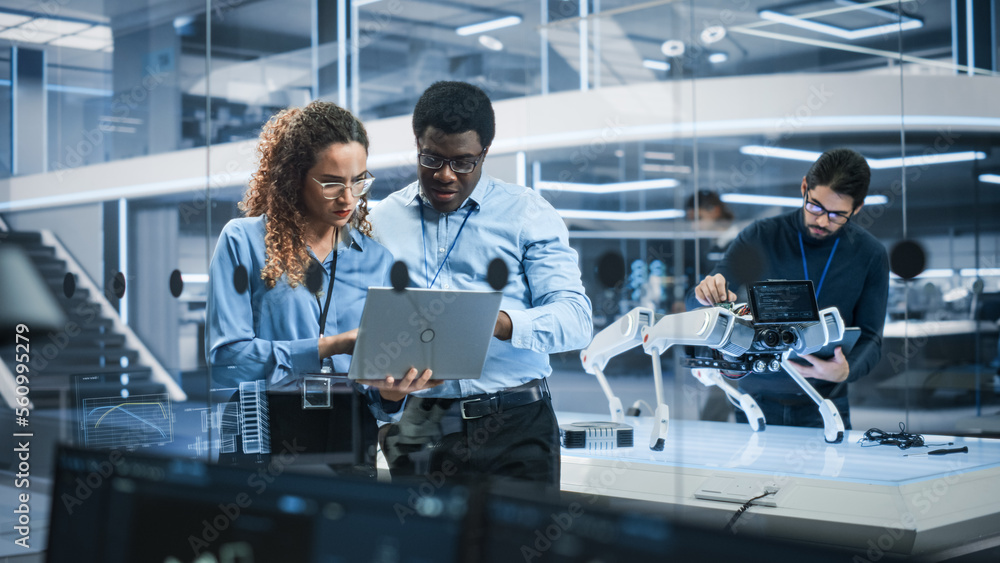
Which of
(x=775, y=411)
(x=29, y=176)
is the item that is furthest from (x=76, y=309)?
(x=775, y=411)

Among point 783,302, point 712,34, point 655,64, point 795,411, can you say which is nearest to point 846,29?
point 712,34

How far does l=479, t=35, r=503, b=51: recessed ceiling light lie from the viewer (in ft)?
12.9

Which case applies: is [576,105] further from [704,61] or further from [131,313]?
[131,313]

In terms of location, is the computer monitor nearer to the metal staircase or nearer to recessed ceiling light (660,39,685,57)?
the metal staircase

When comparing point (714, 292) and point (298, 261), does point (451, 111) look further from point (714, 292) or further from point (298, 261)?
point (714, 292)

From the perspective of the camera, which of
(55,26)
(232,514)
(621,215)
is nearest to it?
(232,514)

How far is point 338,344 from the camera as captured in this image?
222 cm

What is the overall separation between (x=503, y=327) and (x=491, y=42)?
7.66 ft

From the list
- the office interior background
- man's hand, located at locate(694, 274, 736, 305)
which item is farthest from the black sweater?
the office interior background

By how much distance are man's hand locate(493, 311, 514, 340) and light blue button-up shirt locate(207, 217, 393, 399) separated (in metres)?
0.48

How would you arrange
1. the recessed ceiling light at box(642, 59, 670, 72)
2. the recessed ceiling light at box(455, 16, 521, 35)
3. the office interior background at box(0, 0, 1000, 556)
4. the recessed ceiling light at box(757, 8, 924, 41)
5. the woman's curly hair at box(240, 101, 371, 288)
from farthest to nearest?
the recessed ceiling light at box(757, 8, 924, 41) < the recessed ceiling light at box(642, 59, 670, 72) < the recessed ceiling light at box(455, 16, 521, 35) < the office interior background at box(0, 0, 1000, 556) < the woman's curly hair at box(240, 101, 371, 288)

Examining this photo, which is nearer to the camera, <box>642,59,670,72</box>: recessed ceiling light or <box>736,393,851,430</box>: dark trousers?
<box>736,393,851,430</box>: dark trousers

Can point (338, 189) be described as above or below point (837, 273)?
above

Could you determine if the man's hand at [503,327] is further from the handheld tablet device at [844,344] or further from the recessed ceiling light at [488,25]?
the recessed ceiling light at [488,25]
